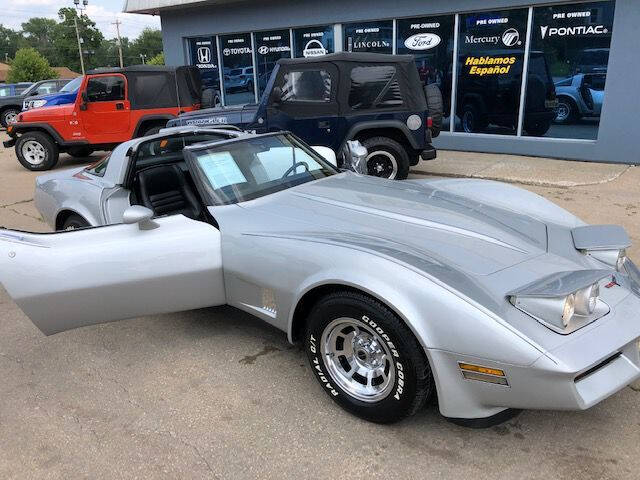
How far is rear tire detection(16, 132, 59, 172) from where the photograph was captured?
1075 cm

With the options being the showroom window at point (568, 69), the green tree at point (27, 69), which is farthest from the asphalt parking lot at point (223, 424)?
the green tree at point (27, 69)

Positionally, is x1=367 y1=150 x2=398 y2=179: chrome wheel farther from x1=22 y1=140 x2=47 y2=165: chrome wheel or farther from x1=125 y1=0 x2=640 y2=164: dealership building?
x1=22 y1=140 x2=47 y2=165: chrome wheel

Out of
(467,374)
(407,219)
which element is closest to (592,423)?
(467,374)

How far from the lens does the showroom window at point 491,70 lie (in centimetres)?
1012

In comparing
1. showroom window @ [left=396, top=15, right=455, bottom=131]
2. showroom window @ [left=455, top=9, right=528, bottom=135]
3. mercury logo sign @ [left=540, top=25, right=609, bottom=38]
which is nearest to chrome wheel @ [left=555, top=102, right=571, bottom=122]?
showroom window @ [left=455, top=9, right=528, bottom=135]

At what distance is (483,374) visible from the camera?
2.23m

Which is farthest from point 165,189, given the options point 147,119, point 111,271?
point 147,119

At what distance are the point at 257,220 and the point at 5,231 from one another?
147 cm

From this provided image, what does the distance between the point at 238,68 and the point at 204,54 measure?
1.24 metres

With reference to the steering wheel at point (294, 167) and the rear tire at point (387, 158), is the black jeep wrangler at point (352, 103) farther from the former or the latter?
the steering wheel at point (294, 167)

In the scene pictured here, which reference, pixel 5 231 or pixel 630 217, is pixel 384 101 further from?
pixel 5 231

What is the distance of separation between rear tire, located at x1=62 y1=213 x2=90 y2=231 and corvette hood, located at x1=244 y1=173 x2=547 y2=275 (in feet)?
6.26

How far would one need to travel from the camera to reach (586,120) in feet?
31.9

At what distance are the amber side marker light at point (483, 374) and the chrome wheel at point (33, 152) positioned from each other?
10.9 m
